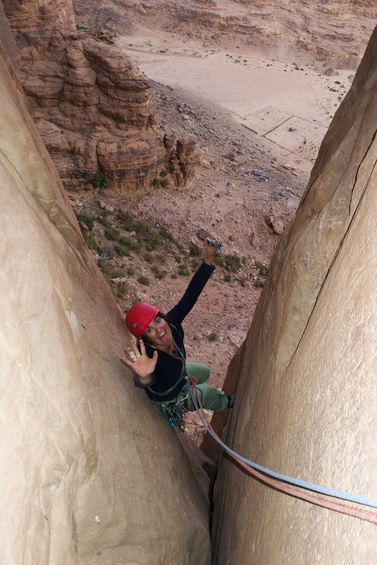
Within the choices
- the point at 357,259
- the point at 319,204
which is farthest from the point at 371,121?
the point at 357,259

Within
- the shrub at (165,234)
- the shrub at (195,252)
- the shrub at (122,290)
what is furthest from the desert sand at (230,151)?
the shrub at (195,252)

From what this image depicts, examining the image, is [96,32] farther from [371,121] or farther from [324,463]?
[324,463]

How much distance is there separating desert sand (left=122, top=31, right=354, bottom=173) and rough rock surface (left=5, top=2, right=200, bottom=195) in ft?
45.1

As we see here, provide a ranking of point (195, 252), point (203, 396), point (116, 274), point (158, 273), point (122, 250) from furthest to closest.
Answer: point (195, 252) → point (122, 250) → point (158, 273) → point (116, 274) → point (203, 396)

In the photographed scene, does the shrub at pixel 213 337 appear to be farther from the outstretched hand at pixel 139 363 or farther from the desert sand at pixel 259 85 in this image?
the desert sand at pixel 259 85

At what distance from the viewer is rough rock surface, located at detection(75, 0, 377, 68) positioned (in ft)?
150

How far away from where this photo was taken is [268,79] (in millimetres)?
41531

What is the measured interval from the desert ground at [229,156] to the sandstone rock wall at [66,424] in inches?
214

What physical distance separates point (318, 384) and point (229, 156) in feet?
79.8

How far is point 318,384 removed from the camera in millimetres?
2521

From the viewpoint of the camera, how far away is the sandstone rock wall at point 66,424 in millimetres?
2475

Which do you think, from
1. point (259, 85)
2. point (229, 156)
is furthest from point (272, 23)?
point (229, 156)

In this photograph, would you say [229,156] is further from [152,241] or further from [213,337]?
[213,337]

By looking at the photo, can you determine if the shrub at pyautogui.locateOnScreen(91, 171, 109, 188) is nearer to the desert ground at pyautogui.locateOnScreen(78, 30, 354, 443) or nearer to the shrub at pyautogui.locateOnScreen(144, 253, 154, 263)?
the desert ground at pyautogui.locateOnScreen(78, 30, 354, 443)
